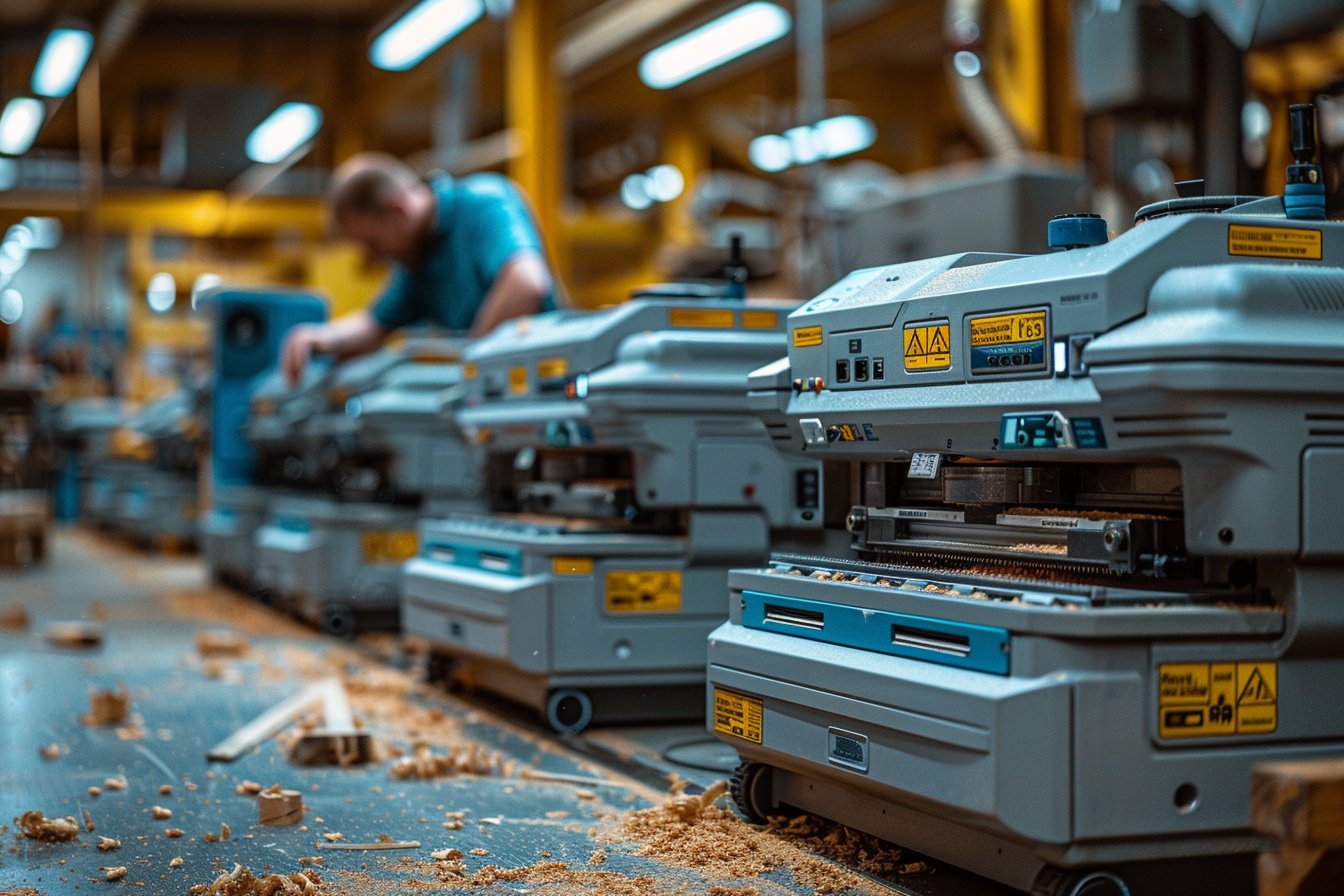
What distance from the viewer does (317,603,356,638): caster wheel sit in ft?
21.7

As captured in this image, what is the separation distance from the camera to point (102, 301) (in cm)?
2136

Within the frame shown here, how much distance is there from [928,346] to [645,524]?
5.97ft

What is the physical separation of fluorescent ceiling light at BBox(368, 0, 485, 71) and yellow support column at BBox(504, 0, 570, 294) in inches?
29.1

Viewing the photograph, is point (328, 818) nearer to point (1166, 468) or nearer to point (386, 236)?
point (1166, 468)

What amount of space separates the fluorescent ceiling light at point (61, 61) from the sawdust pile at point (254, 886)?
11.2 metres

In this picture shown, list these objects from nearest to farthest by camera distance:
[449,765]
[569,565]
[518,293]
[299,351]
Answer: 1. [449,765]
2. [569,565]
3. [518,293]
4. [299,351]

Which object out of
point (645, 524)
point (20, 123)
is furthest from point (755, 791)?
point (20, 123)

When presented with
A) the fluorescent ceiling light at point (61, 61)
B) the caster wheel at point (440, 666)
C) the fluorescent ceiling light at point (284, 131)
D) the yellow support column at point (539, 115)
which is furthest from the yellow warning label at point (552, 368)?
the fluorescent ceiling light at point (284, 131)

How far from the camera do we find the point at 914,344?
283cm

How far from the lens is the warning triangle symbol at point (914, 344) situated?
281 centimetres

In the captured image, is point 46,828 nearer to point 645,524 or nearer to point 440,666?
point 645,524

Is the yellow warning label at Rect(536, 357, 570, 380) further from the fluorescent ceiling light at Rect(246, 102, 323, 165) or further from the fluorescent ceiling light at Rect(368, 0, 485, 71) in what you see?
the fluorescent ceiling light at Rect(246, 102, 323, 165)

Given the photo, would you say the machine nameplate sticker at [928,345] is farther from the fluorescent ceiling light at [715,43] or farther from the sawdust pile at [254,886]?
the fluorescent ceiling light at [715,43]

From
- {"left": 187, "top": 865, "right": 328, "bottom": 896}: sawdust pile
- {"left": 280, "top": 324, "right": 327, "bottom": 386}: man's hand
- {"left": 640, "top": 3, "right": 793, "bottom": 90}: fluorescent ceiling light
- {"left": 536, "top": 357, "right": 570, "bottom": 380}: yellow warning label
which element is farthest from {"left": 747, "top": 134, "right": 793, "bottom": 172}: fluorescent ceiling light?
{"left": 187, "top": 865, "right": 328, "bottom": 896}: sawdust pile
